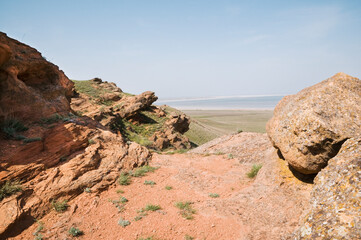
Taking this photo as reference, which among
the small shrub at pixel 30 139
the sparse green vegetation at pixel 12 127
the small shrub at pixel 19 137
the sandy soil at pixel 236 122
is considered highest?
the sparse green vegetation at pixel 12 127

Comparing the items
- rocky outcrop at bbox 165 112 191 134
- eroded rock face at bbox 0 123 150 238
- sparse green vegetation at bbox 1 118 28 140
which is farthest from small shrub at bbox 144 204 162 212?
rocky outcrop at bbox 165 112 191 134

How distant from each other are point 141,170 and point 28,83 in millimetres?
9674

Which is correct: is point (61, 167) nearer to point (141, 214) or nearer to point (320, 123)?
point (141, 214)

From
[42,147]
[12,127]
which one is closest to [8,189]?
[42,147]

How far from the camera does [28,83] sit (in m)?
13.2

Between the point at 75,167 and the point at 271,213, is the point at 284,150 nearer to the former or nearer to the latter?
the point at 271,213

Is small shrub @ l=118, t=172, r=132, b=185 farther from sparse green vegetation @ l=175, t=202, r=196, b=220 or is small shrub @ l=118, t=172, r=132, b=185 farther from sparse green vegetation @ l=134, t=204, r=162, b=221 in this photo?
sparse green vegetation @ l=175, t=202, r=196, b=220

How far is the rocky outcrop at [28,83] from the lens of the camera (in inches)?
403

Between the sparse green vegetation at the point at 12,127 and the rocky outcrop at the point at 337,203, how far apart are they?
11.5 meters

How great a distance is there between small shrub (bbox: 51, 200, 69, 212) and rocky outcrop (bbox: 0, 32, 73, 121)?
17.2ft

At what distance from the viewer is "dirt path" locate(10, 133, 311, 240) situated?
668 cm

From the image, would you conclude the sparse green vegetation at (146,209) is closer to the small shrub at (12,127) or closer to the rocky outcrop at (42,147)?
the rocky outcrop at (42,147)

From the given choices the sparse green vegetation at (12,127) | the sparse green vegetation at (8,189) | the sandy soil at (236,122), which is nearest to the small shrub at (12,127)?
the sparse green vegetation at (12,127)

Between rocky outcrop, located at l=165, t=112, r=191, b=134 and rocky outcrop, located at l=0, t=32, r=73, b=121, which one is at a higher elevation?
rocky outcrop, located at l=0, t=32, r=73, b=121
